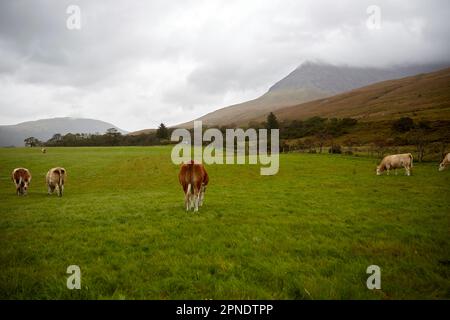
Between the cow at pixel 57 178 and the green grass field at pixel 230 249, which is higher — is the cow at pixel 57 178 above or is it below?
above

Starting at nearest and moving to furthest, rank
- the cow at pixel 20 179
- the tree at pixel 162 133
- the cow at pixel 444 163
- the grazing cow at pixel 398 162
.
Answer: the cow at pixel 20 179 < the grazing cow at pixel 398 162 < the cow at pixel 444 163 < the tree at pixel 162 133

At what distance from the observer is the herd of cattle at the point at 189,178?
13.2 m

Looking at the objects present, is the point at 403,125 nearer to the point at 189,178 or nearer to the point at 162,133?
the point at 162,133

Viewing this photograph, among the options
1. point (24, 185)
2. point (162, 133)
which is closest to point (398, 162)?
point (24, 185)

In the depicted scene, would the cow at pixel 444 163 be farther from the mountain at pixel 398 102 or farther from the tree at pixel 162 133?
the tree at pixel 162 133

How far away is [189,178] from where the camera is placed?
520 inches

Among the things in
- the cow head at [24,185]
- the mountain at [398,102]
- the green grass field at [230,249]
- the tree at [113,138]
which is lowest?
the green grass field at [230,249]

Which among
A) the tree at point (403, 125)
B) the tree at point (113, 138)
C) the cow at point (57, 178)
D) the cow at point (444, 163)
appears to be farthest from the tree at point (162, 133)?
the cow at point (444, 163)

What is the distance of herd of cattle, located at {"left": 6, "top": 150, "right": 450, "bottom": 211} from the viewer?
1323cm

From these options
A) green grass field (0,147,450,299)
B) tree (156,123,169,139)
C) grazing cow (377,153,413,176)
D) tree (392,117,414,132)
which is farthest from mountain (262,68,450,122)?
green grass field (0,147,450,299)

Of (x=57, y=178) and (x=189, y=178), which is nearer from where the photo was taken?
(x=189, y=178)

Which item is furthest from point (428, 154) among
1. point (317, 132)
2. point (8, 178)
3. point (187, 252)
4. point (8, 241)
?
point (317, 132)

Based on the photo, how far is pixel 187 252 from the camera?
8047 millimetres

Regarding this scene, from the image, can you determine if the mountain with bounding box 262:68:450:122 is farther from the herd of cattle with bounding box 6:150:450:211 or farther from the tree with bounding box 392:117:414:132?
the herd of cattle with bounding box 6:150:450:211
